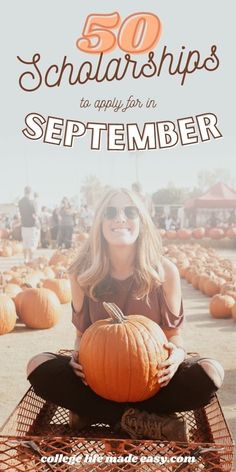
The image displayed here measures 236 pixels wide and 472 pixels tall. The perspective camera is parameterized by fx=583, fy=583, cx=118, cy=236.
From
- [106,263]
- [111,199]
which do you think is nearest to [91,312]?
[106,263]

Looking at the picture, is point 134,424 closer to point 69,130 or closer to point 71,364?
point 71,364

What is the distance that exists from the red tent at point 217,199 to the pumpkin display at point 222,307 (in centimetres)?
1403

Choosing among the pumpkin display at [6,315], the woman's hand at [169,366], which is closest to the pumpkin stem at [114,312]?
the woman's hand at [169,366]

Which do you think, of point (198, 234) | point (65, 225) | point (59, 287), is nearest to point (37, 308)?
point (59, 287)

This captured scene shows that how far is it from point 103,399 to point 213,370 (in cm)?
43

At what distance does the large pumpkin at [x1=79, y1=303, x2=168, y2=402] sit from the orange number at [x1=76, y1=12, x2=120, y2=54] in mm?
1308

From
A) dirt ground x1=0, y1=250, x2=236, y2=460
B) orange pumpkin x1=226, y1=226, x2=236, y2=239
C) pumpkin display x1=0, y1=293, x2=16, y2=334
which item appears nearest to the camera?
dirt ground x1=0, y1=250, x2=236, y2=460

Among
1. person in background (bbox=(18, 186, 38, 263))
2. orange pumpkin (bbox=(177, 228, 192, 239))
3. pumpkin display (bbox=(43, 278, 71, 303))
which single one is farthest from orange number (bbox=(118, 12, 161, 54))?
orange pumpkin (bbox=(177, 228, 192, 239))

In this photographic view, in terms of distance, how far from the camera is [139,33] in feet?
9.05

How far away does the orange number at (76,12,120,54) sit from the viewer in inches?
107

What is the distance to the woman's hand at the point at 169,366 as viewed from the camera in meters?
2.12

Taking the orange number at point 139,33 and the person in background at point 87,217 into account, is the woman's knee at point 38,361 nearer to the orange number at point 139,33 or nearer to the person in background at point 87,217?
the orange number at point 139,33

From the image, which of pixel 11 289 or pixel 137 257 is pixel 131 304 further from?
pixel 11 289

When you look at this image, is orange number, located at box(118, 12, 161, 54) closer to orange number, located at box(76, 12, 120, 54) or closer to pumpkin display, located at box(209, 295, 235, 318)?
orange number, located at box(76, 12, 120, 54)
